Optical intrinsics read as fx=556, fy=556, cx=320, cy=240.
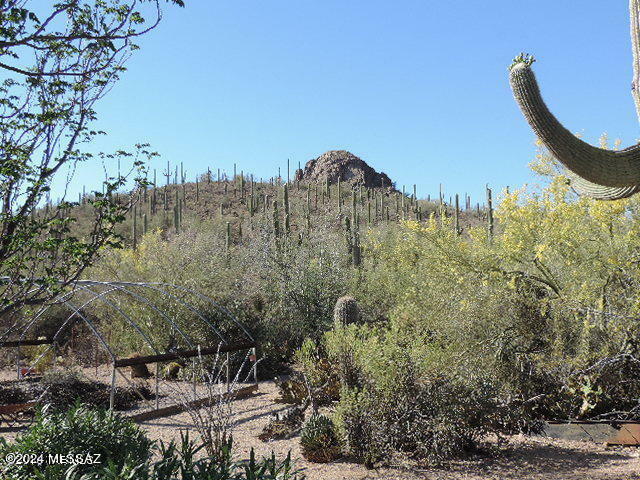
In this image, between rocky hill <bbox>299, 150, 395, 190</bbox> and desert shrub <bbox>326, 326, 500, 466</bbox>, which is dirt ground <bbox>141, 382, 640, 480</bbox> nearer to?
desert shrub <bbox>326, 326, 500, 466</bbox>

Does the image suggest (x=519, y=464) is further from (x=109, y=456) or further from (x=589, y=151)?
(x=109, y=456)

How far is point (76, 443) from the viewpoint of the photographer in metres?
4.29

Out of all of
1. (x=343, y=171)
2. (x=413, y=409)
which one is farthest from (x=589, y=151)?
(x=343, y=171)

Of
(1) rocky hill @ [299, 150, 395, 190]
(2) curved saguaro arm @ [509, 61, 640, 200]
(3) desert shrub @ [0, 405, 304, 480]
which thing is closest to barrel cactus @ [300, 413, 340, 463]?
(3) desert shrub @ [0, 405, 304, 480]

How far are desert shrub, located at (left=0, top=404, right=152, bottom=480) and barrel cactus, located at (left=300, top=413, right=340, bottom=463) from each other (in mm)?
2046

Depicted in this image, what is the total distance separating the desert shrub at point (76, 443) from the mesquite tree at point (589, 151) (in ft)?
13.0

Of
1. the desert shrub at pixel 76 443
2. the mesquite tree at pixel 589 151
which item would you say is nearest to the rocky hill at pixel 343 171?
the mesquite tree at pixel 589 151

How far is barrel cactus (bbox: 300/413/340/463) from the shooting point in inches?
237

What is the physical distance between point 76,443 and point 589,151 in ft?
15.1

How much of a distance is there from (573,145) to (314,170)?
2119 inches

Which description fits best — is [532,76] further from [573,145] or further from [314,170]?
[314,170]

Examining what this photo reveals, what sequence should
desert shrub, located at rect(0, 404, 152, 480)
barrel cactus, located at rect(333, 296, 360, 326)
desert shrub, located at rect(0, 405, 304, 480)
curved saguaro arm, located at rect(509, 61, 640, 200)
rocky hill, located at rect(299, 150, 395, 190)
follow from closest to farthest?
1. desert shrub, located at rect(0, 405, 304, 480)
2. desert shrub, located at rect(0, 404, 152, 480)
3. curved saguaro arm, located at rect(509, 61, 640, 200)
4. barrel cactus, located at rect(333, 296, 360, 326)
5. rocky hill, located at rect(299, 150, 395, 190)

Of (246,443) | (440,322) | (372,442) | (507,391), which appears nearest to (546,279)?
(440,322)

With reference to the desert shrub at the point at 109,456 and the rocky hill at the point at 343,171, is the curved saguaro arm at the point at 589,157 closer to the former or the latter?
the desert shrub at the point at 109,456
